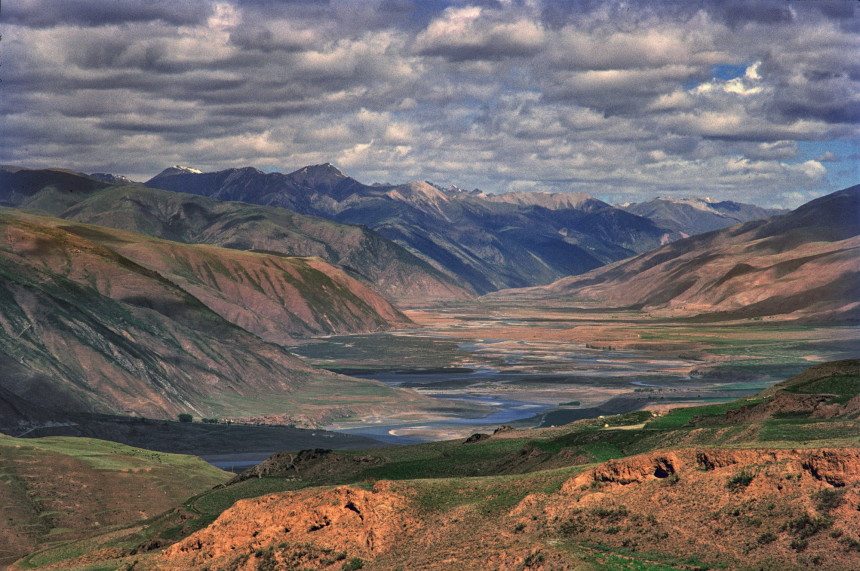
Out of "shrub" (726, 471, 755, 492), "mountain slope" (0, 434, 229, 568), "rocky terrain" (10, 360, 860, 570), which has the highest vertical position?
"shrub" (726, 471, 755, 492)

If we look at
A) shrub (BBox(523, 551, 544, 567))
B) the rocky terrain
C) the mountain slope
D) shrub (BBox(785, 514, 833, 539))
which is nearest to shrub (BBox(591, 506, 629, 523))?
the rocky terrain

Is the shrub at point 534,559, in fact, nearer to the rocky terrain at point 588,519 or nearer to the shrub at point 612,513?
the rocky terrain at point 588,519

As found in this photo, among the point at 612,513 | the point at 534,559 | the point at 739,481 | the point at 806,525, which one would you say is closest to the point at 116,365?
the point at 612,513

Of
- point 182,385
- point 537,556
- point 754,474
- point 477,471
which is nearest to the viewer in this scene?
point 537,556

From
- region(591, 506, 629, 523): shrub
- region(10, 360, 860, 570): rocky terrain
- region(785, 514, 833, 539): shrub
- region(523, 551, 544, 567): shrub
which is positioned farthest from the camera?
region(591, 506, 629, 523): shrub

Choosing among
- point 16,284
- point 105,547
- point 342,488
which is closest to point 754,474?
point 342,488

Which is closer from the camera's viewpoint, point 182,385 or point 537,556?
point 537,556

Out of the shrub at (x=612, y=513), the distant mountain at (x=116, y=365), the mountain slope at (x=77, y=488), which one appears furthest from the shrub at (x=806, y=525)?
the distant mountain at (x=116, y=365)

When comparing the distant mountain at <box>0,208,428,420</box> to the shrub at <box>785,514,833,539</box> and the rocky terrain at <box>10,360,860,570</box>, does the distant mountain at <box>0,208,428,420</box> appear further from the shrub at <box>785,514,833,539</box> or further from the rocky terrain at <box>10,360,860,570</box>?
the shrub at <box>785,514,833,539</box>

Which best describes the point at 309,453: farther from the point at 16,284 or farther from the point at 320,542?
the point at 16,284
